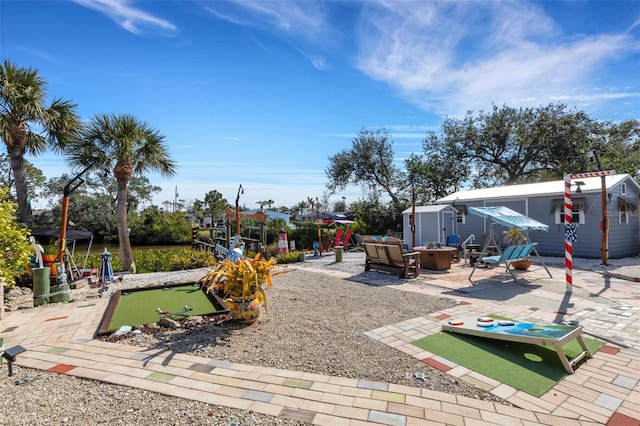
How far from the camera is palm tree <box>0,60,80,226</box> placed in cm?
937

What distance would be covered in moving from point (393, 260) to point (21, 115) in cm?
1145

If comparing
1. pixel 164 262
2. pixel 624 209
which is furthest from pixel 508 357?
pixel 164 262

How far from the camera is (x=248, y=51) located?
860cm

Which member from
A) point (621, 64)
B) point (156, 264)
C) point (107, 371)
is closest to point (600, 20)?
point (621, 64)

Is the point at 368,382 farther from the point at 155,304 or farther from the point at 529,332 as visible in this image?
the point at 155,304

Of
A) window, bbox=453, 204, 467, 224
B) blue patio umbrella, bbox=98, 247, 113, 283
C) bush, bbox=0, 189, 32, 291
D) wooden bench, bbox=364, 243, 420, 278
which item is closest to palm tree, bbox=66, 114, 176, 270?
blue patio umbrella, bbox=98, 247, 113, 283

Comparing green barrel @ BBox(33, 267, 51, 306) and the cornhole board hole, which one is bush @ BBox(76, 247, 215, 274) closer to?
the cornhole board hole

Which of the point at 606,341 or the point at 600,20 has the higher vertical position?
the point at 600,20

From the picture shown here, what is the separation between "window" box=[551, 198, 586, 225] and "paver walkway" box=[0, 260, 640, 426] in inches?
304

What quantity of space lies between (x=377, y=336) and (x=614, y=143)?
2634 centimetres

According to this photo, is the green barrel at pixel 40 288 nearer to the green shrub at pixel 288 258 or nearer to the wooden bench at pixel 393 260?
the wooden bench at pixel 393 260

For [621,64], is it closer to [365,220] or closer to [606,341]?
[606,341]

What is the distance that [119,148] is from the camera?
11.8m

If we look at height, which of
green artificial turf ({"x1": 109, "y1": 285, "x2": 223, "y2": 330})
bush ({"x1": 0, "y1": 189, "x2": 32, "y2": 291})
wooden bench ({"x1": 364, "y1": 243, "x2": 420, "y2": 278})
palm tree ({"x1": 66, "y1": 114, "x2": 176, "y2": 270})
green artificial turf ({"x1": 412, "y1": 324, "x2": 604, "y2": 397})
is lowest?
green artificial turf ({"x1": 412, "y1": 324, "x2": 604, "y2": 397})
